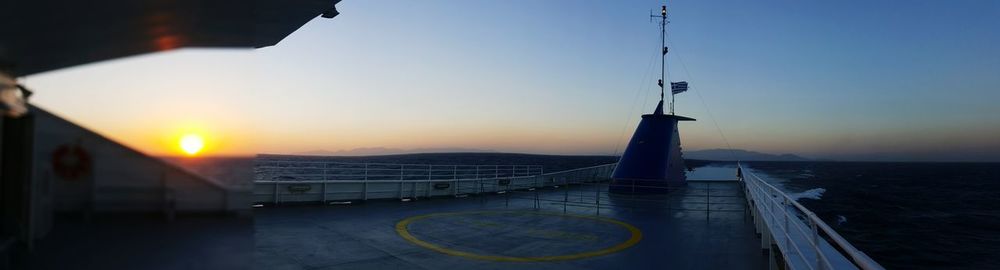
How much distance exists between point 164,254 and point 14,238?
0.49 m

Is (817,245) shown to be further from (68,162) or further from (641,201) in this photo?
(641,201)

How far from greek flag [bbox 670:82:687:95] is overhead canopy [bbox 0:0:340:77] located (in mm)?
19586

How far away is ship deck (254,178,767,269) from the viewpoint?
6570mm

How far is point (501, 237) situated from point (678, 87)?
1443 centimetres

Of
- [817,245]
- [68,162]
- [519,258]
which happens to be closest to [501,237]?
[519,258]

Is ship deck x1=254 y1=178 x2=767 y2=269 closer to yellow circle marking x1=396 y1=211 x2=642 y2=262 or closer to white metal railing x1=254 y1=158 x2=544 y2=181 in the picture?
yellow circle marking x1=396 y1=211 x2=642 y2=262

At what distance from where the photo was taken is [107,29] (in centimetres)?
159

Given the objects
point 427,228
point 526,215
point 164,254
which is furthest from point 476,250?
point 164,254

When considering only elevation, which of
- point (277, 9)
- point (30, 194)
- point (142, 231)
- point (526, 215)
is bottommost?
point (526, 215)

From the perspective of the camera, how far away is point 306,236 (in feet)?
26.0

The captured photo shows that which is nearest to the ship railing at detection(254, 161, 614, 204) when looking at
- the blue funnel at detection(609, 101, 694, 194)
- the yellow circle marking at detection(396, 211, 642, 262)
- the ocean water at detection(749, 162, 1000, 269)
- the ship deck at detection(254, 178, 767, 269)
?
the ship deck at detection(254, 178, 767, 269)

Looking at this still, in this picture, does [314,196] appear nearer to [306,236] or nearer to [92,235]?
[306,236]

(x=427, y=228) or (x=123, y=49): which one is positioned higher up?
(x=123, y=49)

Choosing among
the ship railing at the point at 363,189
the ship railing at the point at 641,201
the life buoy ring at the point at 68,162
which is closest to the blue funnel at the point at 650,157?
the ship railing at the point at 641,201
